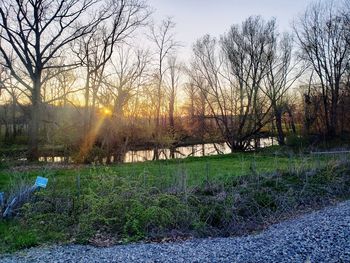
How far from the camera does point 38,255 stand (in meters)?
5.40

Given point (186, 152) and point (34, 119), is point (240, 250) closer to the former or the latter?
point (34, 119)

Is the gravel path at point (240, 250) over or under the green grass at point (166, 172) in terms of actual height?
under

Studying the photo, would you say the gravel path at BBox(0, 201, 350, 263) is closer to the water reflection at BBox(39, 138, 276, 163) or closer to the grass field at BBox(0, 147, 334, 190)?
the grass field at BBox(0, 147, 334, 190)

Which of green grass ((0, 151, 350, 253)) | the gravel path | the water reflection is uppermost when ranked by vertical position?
the water reflection

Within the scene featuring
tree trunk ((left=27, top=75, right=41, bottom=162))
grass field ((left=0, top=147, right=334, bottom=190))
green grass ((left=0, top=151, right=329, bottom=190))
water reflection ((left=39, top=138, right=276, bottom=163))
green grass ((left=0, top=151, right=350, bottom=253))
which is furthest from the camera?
water reflection ((left=39, top=138, right=276, bottom=163))

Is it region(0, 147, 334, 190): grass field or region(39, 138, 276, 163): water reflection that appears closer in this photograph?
region(0, 147, 334, 190): grass field

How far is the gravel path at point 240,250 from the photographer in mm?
4957

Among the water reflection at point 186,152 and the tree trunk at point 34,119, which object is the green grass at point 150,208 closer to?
the tree trunk at point 34,119

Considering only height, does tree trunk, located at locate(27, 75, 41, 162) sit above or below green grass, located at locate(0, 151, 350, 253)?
above

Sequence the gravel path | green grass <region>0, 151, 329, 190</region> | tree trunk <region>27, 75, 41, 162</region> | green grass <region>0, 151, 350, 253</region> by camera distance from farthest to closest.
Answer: tree trunk <region>27, 75, 41, 162</region>, green grass <region>0, 151, 329, 190</region>, green grass <region>0, 151, 350, 253</region>, the gravel path

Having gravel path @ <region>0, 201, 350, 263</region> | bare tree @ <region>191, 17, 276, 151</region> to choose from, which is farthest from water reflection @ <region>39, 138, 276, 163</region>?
gravel path @ <region>0, 201, 350, 263</region>

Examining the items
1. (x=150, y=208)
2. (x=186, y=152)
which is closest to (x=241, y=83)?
(x=186, y=152)

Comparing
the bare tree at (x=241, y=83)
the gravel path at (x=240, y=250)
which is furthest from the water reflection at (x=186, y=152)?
the gravel path at (x=240, y=250)

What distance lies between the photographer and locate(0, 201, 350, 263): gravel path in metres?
4.96
